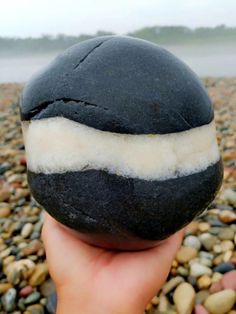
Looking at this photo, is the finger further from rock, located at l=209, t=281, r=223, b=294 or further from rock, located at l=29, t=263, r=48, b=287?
rock, located at l=209, t=281, r=223, b=294

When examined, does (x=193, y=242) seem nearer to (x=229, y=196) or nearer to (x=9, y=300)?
(x=229, y=196)

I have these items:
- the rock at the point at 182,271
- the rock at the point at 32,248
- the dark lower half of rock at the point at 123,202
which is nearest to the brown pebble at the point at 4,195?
the rock at the point at 32,248

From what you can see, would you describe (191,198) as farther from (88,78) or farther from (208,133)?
(88,78)

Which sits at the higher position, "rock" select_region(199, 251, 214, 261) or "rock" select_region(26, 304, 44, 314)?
"rock" select_region(199, 251, 214, 261)

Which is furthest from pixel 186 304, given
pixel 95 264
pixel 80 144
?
pixel 80 144

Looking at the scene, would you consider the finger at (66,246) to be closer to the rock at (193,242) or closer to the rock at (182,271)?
the rock at (182,271)

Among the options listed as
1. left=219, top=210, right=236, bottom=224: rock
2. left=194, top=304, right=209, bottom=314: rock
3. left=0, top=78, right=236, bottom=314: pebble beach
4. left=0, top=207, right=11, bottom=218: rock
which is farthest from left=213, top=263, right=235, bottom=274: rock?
left=0, top=207, right=11, bottom=218: rock

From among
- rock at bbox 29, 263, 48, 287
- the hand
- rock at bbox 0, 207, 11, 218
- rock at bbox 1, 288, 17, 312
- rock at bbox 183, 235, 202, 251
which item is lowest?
rock at bbox 0, 207, 11, 218
